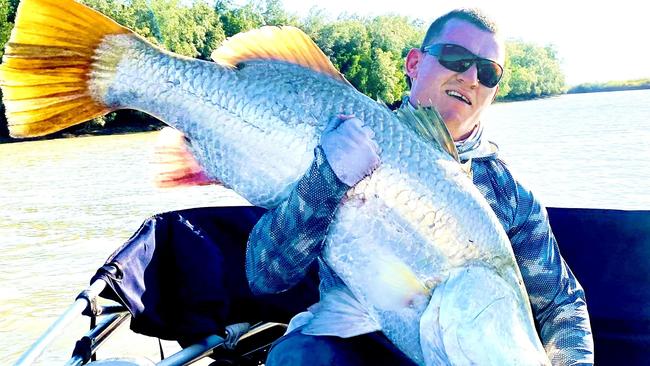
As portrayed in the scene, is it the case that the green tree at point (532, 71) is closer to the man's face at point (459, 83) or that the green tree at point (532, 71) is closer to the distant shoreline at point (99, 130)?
the distant shoreline at point (99, 130)

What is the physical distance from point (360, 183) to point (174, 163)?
0.63 metres

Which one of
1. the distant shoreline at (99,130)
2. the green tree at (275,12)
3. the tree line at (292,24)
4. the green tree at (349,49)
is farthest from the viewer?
the green tree at (275,12)

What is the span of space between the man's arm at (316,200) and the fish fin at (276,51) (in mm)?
256

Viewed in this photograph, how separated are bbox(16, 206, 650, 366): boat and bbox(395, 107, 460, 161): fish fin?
0.77 metres

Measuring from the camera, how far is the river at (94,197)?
5.95 meters

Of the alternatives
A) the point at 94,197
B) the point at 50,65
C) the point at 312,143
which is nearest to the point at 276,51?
the point at 312,143

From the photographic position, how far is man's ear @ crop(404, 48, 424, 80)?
2.85 meters

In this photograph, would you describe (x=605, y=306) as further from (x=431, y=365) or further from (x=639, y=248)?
(x=431, y=365)

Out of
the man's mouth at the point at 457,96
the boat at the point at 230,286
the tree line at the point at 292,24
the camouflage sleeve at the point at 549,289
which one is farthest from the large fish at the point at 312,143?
the tree line at the point at 292,24

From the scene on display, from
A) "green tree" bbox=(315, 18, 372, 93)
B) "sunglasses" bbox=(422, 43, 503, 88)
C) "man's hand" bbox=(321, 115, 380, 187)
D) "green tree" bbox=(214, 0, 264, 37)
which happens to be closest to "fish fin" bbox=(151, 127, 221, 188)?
"man's hand" bbox=(321, 115, 380, 187)

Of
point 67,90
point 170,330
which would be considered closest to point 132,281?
point 170,330

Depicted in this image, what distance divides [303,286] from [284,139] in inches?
34.0

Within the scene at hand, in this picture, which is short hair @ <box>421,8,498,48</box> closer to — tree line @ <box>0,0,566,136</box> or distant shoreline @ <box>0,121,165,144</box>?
distant shoreline @ <box>0,121,165,144</box>

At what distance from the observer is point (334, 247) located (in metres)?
2.10
